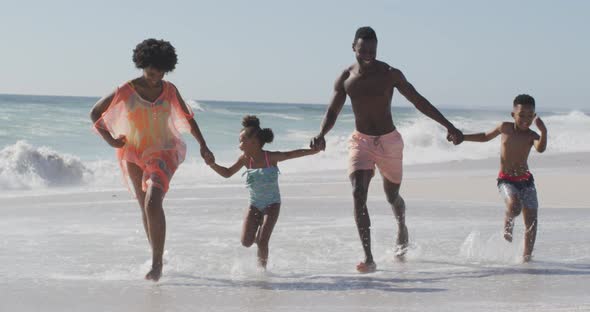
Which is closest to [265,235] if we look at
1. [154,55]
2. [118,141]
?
[118,141]

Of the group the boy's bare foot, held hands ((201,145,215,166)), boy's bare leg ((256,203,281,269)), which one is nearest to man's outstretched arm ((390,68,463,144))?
boy's bare leg ((256,203,281,269))

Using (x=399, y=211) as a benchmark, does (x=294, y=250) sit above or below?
below

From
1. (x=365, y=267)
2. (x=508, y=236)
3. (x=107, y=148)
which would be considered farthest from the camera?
(x=107, y=148)

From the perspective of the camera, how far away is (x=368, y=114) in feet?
21.5

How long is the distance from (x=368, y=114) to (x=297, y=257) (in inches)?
50.6

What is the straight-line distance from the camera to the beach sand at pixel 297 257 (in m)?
5.31

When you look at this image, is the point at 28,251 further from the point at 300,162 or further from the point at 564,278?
the point at 300,162

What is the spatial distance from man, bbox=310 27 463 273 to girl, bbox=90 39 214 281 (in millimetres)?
1082

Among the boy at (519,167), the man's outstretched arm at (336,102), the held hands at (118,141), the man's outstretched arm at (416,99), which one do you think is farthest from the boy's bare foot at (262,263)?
the boy at (519,167)

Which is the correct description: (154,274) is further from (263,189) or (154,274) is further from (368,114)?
(368,114)

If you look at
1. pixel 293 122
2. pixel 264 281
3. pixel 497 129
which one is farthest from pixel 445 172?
pixel 293 122

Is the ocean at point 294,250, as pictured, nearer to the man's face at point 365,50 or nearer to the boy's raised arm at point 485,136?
the boy's raised arm at point 485,136

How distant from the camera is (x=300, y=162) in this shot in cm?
1805

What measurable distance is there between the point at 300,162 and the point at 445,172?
3478 mm
